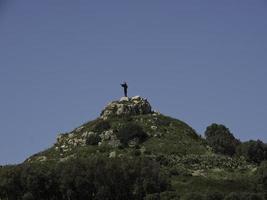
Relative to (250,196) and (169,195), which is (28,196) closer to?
(169,195)

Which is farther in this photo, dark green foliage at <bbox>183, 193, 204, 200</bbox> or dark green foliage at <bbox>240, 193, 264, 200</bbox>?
dark green foliage at <bbox>240, 193, 264, 200</bbox>

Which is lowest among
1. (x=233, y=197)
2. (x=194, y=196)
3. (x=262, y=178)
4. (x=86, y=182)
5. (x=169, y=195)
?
(x=233, y=197)

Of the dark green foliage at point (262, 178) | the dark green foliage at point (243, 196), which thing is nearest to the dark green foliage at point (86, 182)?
the dark green foliage at point (243, 196)

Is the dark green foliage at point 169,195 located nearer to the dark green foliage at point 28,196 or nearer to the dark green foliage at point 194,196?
the dark green foliage at point 194,196

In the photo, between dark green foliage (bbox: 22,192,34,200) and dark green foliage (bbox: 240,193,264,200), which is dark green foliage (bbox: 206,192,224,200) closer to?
dark green foliage (bbox: 240,193,264,200)

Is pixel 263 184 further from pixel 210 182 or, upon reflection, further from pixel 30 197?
pixel 30 197

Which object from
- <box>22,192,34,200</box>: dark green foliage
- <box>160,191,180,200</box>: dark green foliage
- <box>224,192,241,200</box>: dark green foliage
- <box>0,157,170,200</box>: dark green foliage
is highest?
<box>0,157,170,200</box>: dark green foliage

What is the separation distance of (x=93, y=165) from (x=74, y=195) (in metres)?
6.66

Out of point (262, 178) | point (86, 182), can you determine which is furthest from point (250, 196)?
point (86, 182)

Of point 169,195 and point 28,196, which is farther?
point 28,196

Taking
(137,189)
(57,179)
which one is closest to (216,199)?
(137,189)

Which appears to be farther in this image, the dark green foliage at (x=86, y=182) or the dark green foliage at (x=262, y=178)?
the dark green foliage at (x=262, y=178)

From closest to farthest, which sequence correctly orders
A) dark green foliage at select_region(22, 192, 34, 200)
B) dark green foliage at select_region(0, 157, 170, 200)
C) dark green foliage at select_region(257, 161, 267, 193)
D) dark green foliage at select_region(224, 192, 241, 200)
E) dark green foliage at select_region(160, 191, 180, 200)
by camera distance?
dark green foliage at select_region(224, 192, 241, 200) < dark green foliage at select_region(160, 191, 180, 200) < dark green foliage at select_region(22, 192, 34, 200) < dark green foliage at select_region(0, 157, 170, 200) < dark green foliage at select_region(257, 161, 267, 193)

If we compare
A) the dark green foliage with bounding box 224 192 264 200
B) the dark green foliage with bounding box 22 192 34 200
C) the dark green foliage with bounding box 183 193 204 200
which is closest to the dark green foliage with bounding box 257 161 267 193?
the dark green foliage with bounding box 224 192 264 200
